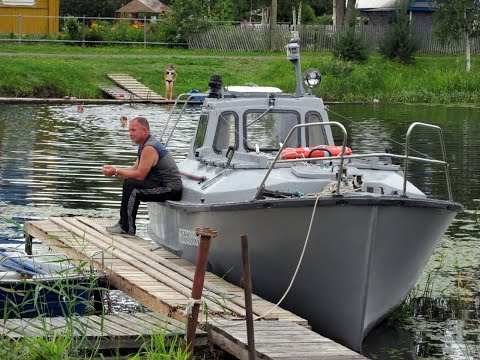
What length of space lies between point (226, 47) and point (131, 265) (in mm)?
49217

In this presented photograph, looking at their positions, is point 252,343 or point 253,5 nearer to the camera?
point 252,343

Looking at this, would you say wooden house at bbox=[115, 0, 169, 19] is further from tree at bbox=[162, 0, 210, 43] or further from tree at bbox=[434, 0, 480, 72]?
tree at bbox=[434, 0, 480, 72]

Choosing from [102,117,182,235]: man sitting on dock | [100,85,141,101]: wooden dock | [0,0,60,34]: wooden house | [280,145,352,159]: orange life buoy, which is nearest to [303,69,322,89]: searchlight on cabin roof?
[280,145,352,159]: orange life buoy

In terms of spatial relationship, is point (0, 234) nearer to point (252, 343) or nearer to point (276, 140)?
point (276, 140)

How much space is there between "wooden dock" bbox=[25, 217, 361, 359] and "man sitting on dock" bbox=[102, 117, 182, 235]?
67 centimetres

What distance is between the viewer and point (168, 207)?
569 inches

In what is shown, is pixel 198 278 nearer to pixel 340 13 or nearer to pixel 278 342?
pixel 278 342

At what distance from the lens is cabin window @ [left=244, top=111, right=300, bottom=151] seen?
581 inches

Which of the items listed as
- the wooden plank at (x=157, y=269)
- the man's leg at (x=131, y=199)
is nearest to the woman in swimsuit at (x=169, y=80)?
the wooden plank at (x=157, y=269)

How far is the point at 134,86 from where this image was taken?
4834 centimetres

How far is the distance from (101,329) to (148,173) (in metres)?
4.35

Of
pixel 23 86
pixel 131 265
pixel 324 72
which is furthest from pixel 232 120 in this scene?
pixel 324 72

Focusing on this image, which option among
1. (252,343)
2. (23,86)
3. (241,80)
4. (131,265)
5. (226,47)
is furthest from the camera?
(226,47)

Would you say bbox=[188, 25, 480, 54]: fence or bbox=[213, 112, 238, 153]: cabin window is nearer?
bbox=[213, 112, 238, 153]: cabin window
